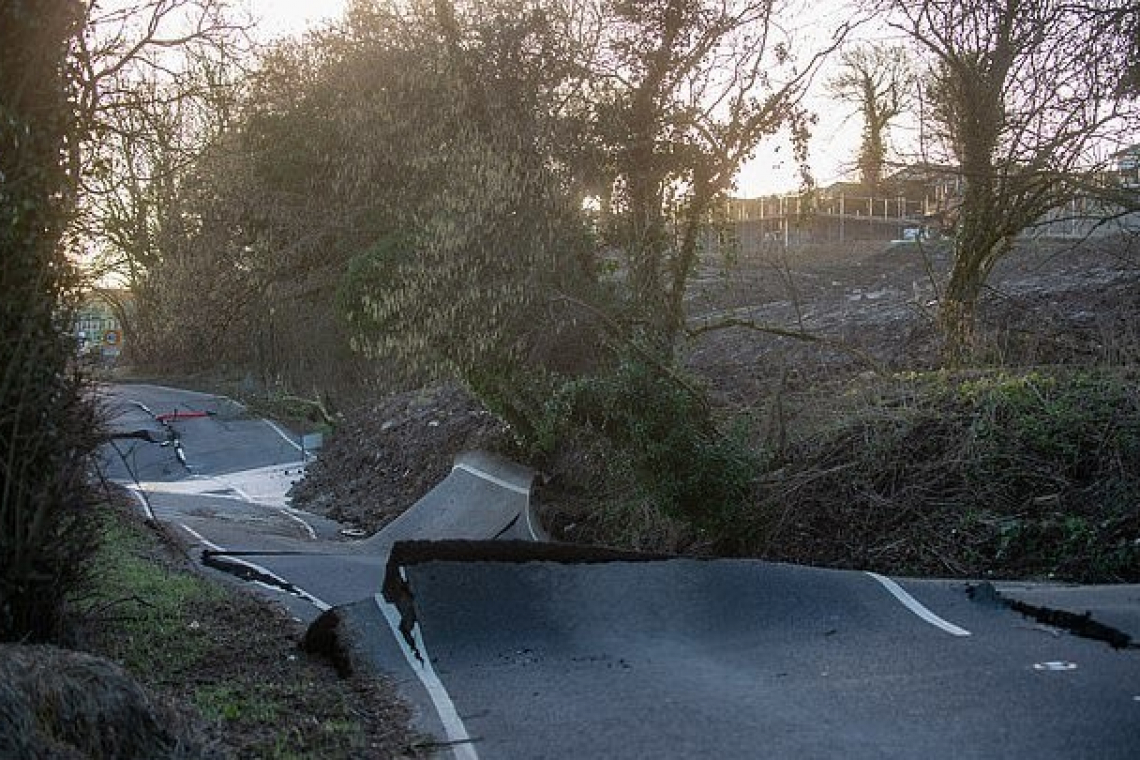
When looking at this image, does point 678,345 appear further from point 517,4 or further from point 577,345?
point 517,4

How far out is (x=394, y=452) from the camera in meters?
28.8

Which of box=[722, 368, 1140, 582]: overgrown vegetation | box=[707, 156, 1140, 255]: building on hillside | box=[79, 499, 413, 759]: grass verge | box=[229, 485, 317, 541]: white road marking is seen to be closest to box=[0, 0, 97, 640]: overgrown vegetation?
box=[79, 499, 413, 759]: grass verge

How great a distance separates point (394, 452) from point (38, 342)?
21.0 meters

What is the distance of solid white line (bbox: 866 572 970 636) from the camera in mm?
9211

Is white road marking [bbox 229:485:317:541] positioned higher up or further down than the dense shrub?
further down

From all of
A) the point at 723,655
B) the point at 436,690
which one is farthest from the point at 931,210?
the point at 436,690

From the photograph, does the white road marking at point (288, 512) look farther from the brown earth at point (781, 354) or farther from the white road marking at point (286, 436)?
the white road marking at point (286, 436)

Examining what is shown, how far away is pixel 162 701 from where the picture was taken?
6750 millimetres

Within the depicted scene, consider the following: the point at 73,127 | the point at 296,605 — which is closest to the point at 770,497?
the point at 296,605

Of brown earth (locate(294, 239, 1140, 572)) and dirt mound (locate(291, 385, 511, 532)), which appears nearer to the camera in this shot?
brown earth (locate(294, 239, 1140, 572))

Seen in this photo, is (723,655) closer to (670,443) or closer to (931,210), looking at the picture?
(670,443)

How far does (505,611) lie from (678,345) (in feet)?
31.3

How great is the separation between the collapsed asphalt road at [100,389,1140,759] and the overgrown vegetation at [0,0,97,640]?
7.23 feet

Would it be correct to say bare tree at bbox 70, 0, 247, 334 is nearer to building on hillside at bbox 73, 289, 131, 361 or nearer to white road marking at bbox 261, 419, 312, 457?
building on hillside at bbox 73, 289, 131, 361
